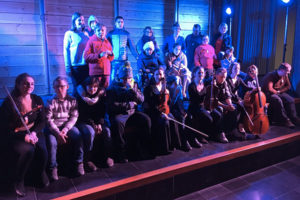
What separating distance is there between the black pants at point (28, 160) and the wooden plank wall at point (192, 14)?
4.39m

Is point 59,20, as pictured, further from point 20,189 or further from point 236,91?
point 20,189

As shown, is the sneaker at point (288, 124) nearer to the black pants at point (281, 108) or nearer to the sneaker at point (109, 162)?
the black pants at point (281, 108)

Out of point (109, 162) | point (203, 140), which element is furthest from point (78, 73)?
point (203, 140)

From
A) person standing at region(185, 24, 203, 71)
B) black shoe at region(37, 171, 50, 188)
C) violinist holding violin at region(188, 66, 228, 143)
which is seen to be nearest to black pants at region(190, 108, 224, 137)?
violinist holding violin at region(188, 66, 228, 143)

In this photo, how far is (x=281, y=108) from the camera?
3.94m

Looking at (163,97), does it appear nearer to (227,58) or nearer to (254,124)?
(254,124)

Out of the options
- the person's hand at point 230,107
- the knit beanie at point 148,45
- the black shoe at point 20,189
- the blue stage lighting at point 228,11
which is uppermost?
the blue stage lighting at point 228,11

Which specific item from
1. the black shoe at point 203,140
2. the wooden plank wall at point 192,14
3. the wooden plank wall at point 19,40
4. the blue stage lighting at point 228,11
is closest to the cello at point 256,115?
the black shoe at point 203,140

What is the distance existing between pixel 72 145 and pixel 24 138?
443mm

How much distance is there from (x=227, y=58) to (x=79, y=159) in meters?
3.11

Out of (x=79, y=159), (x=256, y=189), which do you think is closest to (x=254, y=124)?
(x=256, y=189)

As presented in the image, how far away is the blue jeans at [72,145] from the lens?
232 centimetres

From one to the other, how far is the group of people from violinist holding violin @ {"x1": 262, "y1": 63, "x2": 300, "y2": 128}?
0.05ft

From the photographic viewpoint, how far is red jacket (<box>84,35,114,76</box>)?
334 cm
